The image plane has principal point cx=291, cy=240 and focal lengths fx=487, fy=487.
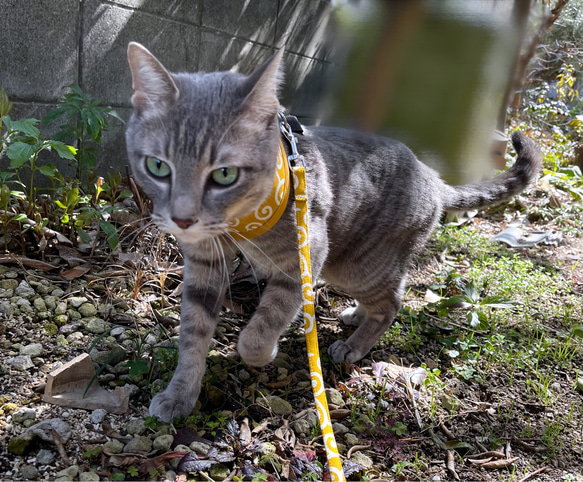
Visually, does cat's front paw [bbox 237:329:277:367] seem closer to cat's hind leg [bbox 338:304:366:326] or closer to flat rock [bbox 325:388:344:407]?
flat rock [bbox 325:388:344:407]

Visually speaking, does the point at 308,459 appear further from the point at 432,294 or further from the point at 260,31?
the point at 260,31

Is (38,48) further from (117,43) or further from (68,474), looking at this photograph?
(68,474)

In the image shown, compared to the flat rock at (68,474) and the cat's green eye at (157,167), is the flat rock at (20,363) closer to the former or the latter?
the flat rock at (68,474)

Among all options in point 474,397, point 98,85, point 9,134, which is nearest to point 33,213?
point 9,134

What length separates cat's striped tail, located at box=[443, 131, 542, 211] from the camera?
2.65 m

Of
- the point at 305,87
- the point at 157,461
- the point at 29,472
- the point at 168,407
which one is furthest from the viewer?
the point at 305,87

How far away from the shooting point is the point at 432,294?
10.2 ft

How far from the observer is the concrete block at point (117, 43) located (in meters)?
2.94

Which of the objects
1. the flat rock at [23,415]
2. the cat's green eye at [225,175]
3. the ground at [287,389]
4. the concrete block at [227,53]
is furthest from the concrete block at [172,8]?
the flat rock at [23,415]

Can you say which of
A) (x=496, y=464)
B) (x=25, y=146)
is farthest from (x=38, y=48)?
(x=496, y=464)

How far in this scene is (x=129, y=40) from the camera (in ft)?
10.2

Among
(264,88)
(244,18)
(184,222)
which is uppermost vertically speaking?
(244,18)

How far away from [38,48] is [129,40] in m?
0.60

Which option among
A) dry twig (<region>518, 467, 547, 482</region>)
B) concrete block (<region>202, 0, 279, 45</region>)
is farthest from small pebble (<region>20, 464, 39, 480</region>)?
concrete block (<region>202, 0, 279, 45</region>)
